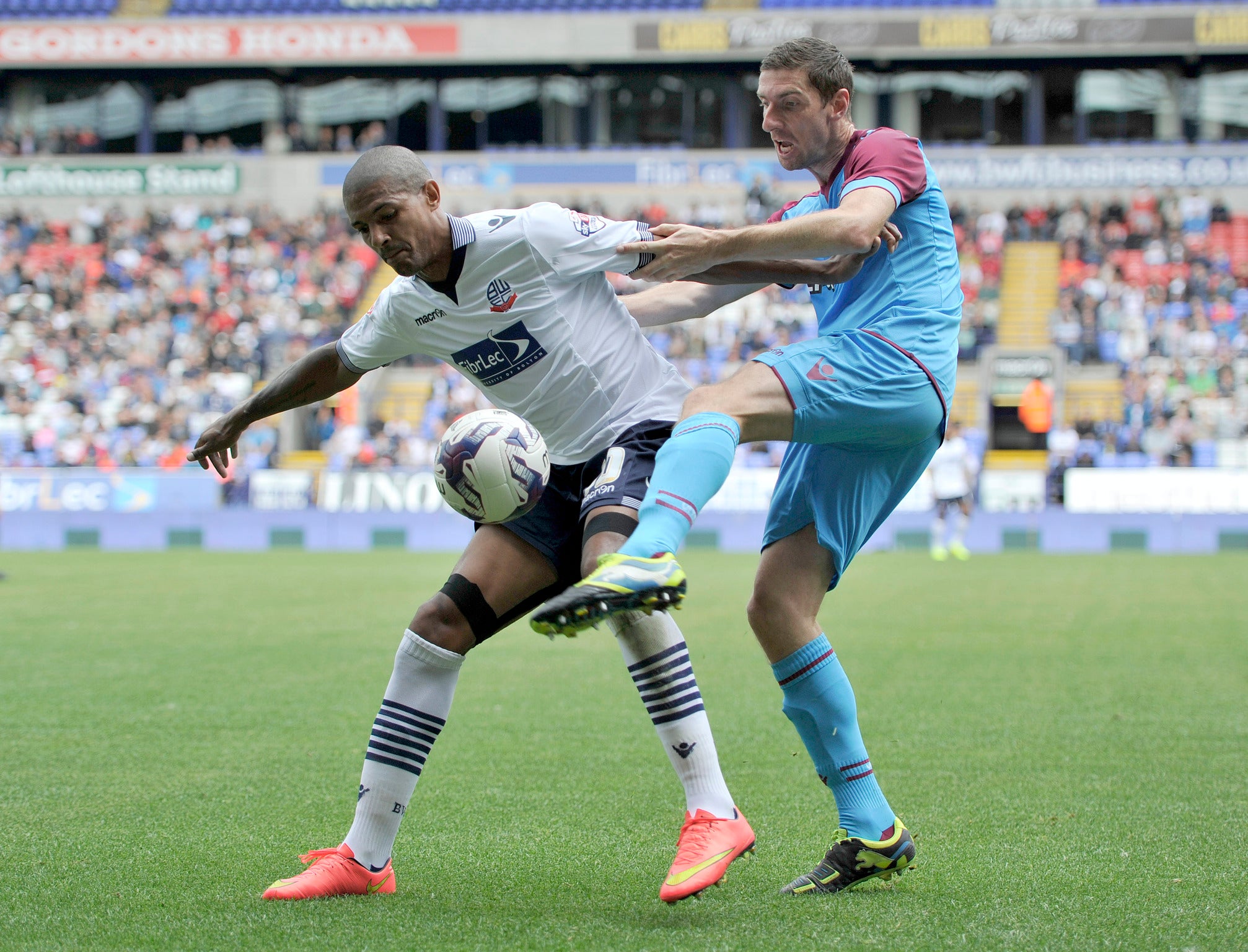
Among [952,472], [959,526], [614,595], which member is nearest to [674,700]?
[614,595]

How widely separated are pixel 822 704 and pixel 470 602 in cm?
118

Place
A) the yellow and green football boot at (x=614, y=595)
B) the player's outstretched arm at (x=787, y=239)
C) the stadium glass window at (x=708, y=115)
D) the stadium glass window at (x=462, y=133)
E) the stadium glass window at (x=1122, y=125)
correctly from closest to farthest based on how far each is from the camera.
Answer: the yellow and green football boot at (x=614, y=595) < the player's outstretched arm at (x=787, y=239) < the stadium glass window at (x=1122, y=125) < the stadium glass window at (x=708, y=115) < the stadium glass window at (x=462, y=133)

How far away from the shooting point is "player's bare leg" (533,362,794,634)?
308 cm

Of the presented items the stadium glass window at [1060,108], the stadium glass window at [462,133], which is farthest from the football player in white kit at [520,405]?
the stadium glass window at [1060,108]

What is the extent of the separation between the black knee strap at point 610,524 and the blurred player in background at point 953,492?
15776mm

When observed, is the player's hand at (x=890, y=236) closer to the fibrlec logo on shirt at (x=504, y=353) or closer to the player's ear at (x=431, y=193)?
the fibrlec logo on shirt at (x=504, y=353)

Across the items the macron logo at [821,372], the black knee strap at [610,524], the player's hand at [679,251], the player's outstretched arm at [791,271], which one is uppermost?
the player's hand at [679,251]

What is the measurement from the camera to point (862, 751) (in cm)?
410

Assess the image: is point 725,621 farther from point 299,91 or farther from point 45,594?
point 299,91

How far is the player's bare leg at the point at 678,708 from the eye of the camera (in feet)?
12.3

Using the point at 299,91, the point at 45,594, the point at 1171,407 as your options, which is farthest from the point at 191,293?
the point at 1171,407

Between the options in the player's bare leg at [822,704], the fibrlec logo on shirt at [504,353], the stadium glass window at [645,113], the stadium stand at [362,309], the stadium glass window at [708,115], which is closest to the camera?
the player's bare leg at [822,704]

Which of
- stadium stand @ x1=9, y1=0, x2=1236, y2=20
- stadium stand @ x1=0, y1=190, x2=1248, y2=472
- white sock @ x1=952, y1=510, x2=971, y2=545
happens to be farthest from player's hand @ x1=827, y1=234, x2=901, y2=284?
stadium stand @ x1=9, y1=0, x2=1236, y2=20

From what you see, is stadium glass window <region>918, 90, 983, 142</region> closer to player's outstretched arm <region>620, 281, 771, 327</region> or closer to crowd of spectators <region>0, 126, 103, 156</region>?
crowd of spectators <region>0, 126, 103, 156</region>
